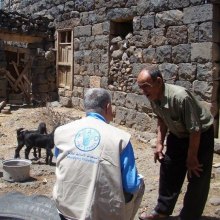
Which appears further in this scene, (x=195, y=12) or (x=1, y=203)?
(x=195, y=12)

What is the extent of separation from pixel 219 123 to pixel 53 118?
4298mm

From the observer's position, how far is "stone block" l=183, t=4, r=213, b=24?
6797 millimetres

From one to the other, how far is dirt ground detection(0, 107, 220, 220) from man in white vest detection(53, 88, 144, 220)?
1913mm

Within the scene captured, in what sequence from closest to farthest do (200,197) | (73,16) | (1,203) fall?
1. (1,203)
2. (200,197)
3. (73,16)

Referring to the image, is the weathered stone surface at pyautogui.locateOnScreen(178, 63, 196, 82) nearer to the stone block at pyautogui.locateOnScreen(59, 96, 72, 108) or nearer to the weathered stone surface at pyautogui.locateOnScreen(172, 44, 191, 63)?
the weathered stone surface at pyautogui.locateOnScreen(172, 44, 191, 63)

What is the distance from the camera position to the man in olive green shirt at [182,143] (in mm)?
3609

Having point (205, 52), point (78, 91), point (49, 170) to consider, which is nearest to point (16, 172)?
point (49, 170)

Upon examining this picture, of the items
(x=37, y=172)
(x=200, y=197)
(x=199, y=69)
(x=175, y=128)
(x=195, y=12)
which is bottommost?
(x=37, y=172)

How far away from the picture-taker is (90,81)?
33.5ft

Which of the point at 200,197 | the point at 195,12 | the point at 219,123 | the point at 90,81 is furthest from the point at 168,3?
the point at 200,197

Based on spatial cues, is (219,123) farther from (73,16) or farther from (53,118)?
(73,16)

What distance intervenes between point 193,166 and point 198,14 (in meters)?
4.03

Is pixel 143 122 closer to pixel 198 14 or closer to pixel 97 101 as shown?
pixel 198 14

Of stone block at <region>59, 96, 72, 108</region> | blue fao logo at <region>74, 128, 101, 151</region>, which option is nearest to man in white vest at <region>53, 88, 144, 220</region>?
blue fao logo at <region>74, 128, 101, 151</region>
